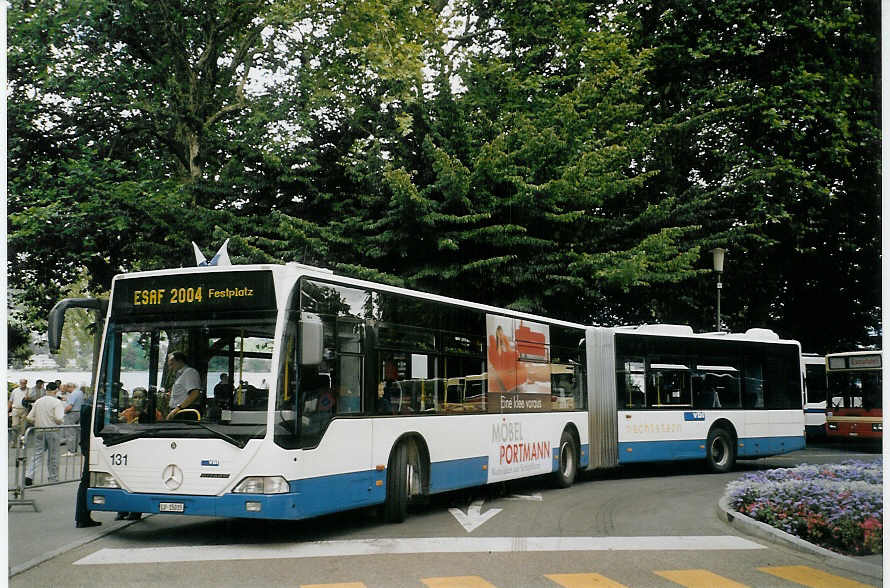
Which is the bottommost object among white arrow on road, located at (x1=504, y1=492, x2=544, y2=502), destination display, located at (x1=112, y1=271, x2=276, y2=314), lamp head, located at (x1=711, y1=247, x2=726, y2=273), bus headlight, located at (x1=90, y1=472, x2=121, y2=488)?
white arrow on road, located at (x1=504, y1=492, x2=544, y2=502)

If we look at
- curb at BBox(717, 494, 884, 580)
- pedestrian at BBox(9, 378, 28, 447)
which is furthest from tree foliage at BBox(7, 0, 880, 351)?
curb at BBox(717, 494, 884, 580)

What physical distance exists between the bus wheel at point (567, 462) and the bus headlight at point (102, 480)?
8028mm

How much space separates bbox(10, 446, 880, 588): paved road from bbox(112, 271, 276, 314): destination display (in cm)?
242

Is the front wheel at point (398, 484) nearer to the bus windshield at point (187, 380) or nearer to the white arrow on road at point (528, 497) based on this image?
the bus windshield at point (187, 380)

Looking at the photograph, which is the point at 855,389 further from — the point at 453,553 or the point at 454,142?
the point at 453,553

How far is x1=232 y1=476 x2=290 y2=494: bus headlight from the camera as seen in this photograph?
9758 mm

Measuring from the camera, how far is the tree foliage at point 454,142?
20.3 m

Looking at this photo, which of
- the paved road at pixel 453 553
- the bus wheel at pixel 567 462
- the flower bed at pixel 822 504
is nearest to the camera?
the paved road at pixel 453 553

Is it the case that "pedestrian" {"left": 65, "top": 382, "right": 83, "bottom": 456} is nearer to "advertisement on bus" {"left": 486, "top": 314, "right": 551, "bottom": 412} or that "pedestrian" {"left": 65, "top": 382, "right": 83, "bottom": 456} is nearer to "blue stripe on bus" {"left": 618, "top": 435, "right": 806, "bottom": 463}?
"advertisement on bus" {"left": 486, "top": 314, "right": 551, "bottom": 412}

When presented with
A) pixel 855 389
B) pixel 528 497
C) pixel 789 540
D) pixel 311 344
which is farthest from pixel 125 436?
pixel 855 389

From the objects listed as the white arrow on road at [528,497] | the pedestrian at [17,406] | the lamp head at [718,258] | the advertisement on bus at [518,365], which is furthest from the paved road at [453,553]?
the pedestrian at [17,406]

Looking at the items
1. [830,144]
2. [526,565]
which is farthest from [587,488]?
[830,144]

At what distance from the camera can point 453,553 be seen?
31.8 ft

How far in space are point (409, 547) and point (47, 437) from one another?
7.07 meters
